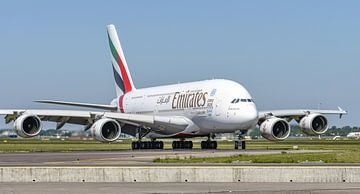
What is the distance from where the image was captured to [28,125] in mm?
55688

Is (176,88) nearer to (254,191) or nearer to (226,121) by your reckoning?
A: (226,121)

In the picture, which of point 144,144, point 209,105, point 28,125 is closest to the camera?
point 28,125

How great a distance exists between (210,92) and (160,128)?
18.6ft

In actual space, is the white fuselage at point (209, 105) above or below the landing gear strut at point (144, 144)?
above

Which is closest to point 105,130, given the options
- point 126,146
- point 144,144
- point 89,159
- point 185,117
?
point 144,144

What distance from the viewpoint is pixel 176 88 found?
62.4 m

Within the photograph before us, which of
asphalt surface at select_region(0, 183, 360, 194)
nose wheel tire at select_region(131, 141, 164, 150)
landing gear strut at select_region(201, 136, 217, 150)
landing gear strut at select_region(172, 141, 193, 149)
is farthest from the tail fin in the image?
asphalt surface at select_region(0, 183, 360, 194)

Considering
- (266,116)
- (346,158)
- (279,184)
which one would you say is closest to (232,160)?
(346,158)

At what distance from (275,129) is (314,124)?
388 centimetres

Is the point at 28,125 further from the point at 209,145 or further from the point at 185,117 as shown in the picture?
the point at 209,145

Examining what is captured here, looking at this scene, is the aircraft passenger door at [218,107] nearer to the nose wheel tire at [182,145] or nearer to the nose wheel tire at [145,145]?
the nose wheel tire at [182,145]

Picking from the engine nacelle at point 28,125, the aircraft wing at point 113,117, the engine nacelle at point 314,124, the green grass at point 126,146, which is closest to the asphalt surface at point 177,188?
the green grass at point 126,146

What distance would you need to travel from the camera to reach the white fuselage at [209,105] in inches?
2149

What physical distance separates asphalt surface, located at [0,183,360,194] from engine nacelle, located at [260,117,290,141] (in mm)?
34051
